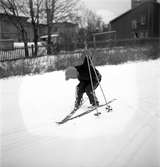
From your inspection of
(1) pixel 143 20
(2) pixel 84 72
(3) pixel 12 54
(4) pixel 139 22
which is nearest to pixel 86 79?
(2) pixel 84 72

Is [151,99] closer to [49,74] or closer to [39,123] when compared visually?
[39,123]

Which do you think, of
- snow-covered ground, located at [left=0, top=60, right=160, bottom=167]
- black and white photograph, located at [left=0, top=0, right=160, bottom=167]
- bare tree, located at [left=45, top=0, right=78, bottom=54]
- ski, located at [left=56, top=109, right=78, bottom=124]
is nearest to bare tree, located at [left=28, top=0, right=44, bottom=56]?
bare tree, located at [left=45, top=0, right=78, bottom=54]

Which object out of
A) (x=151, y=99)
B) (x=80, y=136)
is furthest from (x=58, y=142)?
(x=151, y=99)

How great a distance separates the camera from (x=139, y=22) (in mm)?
29906

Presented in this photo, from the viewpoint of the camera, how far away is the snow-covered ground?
9.50 ft

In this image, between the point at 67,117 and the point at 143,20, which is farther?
the point at 143,20

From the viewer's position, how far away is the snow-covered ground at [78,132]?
289 centimetres

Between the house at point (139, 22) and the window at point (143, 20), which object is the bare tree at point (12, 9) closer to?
the house at point (139, 22)

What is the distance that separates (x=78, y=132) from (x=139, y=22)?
29294 mm

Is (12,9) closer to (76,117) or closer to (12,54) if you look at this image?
(12,54)

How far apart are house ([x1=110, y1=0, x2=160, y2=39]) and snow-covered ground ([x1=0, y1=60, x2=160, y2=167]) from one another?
22967mm

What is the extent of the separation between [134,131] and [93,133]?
0.70 meters

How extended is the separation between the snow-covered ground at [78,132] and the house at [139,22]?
2297 cm

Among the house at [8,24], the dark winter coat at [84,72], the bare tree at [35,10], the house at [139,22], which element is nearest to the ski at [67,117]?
the dark winter coat at [84,72]
